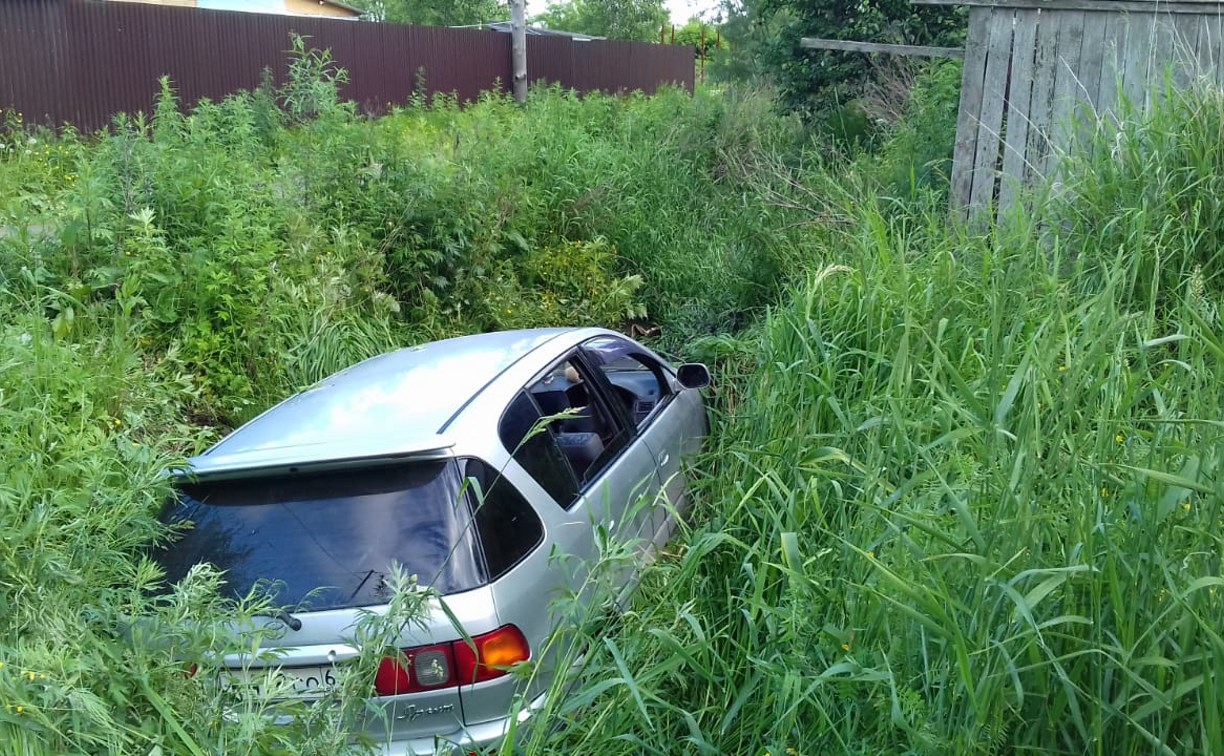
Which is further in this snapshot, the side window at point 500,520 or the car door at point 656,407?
the car door at point 656,407

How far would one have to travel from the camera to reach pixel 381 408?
412 cm

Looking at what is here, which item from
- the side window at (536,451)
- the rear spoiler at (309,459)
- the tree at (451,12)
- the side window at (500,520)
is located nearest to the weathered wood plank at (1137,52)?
the side window at (536,451)

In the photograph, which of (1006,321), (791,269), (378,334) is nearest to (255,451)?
(1006,321)

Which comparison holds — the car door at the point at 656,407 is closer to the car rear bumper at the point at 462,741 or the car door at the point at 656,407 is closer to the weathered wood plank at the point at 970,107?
the car rear bumper at the point at 462,741

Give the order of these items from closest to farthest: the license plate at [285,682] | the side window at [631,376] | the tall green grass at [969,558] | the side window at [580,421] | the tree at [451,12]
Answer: the tall green grass at [969,558]
the license plate at [285,682]
the side window at [580,421]
the side window at [631,376]
the tree at [451,12]

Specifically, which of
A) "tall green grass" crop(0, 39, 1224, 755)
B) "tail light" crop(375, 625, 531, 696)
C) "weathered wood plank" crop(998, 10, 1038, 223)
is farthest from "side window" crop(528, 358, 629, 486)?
"weathered wood plank" crop(998, 10, 1038, 223)

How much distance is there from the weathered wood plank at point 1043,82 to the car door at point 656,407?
325cm

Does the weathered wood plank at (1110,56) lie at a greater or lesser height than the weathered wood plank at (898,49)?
lesser

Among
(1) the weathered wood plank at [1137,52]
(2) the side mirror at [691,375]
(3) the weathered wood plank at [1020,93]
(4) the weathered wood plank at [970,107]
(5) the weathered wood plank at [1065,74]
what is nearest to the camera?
(2) the side mirror at [691,375]

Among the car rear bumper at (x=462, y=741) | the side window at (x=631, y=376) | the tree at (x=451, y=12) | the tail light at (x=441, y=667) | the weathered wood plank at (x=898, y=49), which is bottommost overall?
the car rear bumper at (x=462, y=741)

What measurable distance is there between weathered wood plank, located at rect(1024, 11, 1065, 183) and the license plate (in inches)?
237

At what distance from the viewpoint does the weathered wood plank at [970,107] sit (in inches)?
→ 304

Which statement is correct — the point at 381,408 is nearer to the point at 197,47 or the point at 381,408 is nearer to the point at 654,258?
the point at 654,258

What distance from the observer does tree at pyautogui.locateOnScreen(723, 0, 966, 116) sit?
498 inches
